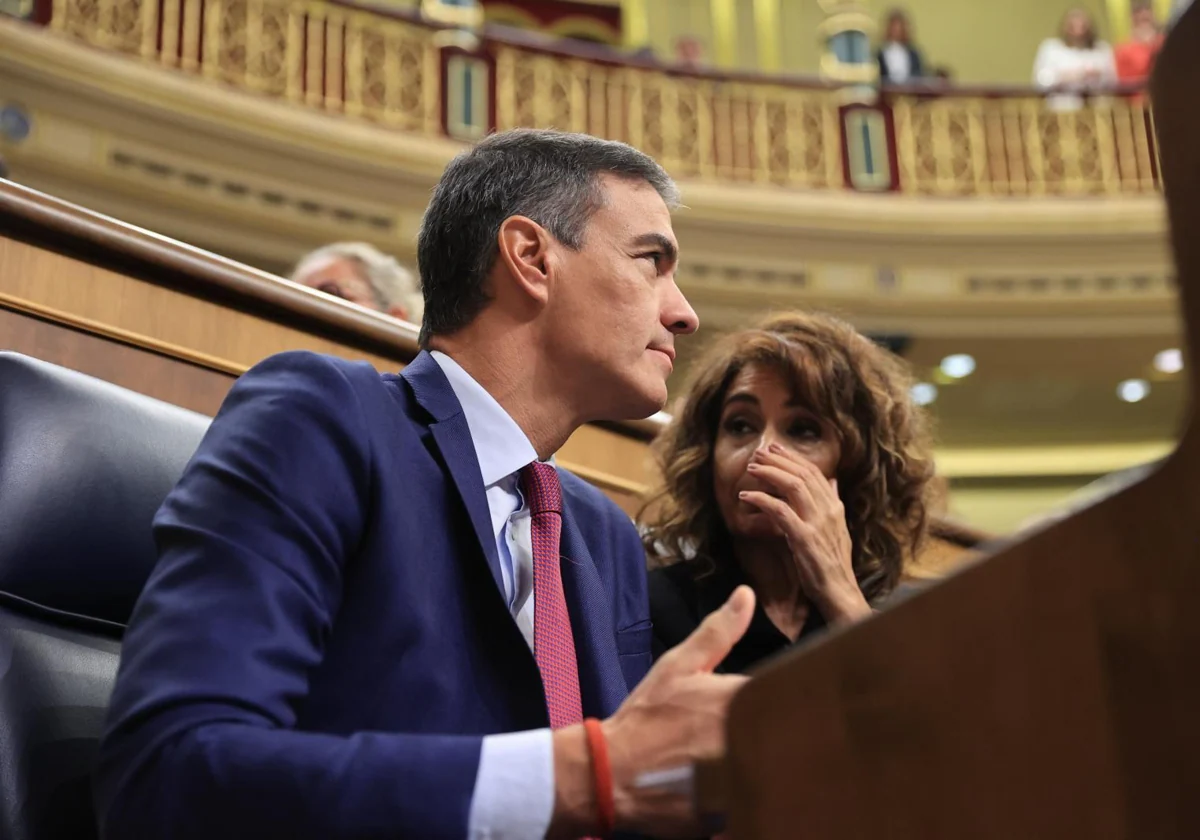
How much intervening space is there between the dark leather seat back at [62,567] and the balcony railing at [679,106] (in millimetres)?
3952

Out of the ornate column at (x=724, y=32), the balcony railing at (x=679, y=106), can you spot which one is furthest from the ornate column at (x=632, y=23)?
the balcony railing at (x=679, y=106)

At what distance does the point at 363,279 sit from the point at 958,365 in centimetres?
414

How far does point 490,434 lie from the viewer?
85 centimetres

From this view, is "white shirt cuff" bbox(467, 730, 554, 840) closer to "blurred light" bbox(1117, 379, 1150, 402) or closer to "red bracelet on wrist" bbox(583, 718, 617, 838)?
"red bracelet on wrist" bbox(583, 718, 617, 838)

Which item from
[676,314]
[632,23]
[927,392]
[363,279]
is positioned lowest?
[676,314]

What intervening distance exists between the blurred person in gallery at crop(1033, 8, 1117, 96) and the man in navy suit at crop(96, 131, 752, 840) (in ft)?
17.5

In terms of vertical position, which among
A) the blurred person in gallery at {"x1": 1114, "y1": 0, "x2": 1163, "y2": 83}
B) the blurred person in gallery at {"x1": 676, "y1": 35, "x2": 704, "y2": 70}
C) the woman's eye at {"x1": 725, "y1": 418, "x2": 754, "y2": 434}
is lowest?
the woman's eye at {"x1": 725, "y1": 418, "x2": 754, "y2": 434}

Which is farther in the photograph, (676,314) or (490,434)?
(676,314)

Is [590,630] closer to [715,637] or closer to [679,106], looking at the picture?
[715,637]

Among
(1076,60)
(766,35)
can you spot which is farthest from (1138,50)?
(766,35)

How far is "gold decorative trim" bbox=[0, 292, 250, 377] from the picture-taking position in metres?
1.11

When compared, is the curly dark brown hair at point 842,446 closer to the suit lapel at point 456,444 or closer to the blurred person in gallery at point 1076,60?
the suit lapel at point 456,444

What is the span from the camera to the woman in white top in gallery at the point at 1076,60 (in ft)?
19.1

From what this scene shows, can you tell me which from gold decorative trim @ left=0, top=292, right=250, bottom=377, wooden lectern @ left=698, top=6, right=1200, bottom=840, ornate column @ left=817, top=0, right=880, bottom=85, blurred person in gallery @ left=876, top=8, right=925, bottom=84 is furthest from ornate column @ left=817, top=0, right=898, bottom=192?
wooden lectern @ left=698, top=6, right=1200, bottom=840
